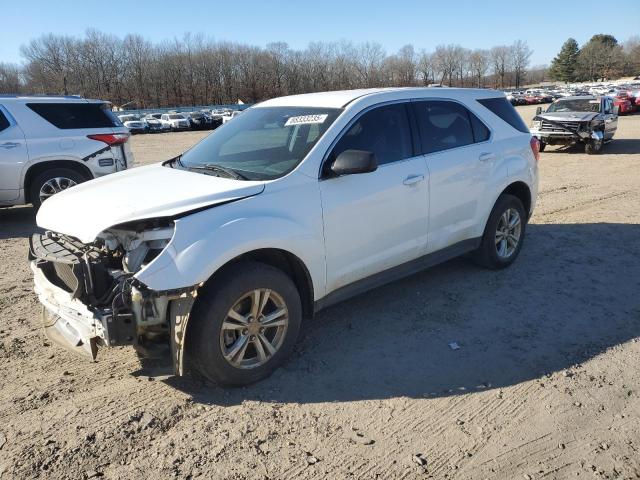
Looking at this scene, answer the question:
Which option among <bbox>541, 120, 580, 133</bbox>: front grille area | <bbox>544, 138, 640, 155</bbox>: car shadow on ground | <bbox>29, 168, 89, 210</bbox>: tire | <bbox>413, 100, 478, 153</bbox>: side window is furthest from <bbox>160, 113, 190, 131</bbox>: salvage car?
<bbox>413, 100, 478, 153</bbox>: side window

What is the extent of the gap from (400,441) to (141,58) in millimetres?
113714

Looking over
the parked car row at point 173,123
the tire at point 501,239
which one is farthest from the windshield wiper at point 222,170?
the parked car row at point 173,123

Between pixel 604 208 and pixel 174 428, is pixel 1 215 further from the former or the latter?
pixel 604 208

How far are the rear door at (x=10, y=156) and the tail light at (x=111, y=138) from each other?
99 centimetres

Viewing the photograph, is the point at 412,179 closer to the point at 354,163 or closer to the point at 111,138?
the point at 354,163

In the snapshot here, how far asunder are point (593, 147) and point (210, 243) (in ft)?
50.1

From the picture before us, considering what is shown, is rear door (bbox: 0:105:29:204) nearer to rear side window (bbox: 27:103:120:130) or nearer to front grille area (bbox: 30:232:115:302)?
rear side window (bbox: 27:103:120:130)

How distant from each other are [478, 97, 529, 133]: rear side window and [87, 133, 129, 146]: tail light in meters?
5.97

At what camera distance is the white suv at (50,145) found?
7.94 m

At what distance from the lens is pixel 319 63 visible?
11625 cm

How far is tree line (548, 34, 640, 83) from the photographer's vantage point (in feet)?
433

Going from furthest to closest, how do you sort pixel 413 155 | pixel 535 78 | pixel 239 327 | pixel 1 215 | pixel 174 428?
pixel 535 78
pixel 1 215
pixel 413 155
pixel 239 327
pixel 174 428

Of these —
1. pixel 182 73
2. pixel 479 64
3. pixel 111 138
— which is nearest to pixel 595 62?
pixel 479 64

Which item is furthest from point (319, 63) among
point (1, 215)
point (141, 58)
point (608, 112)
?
point (1, 215)
